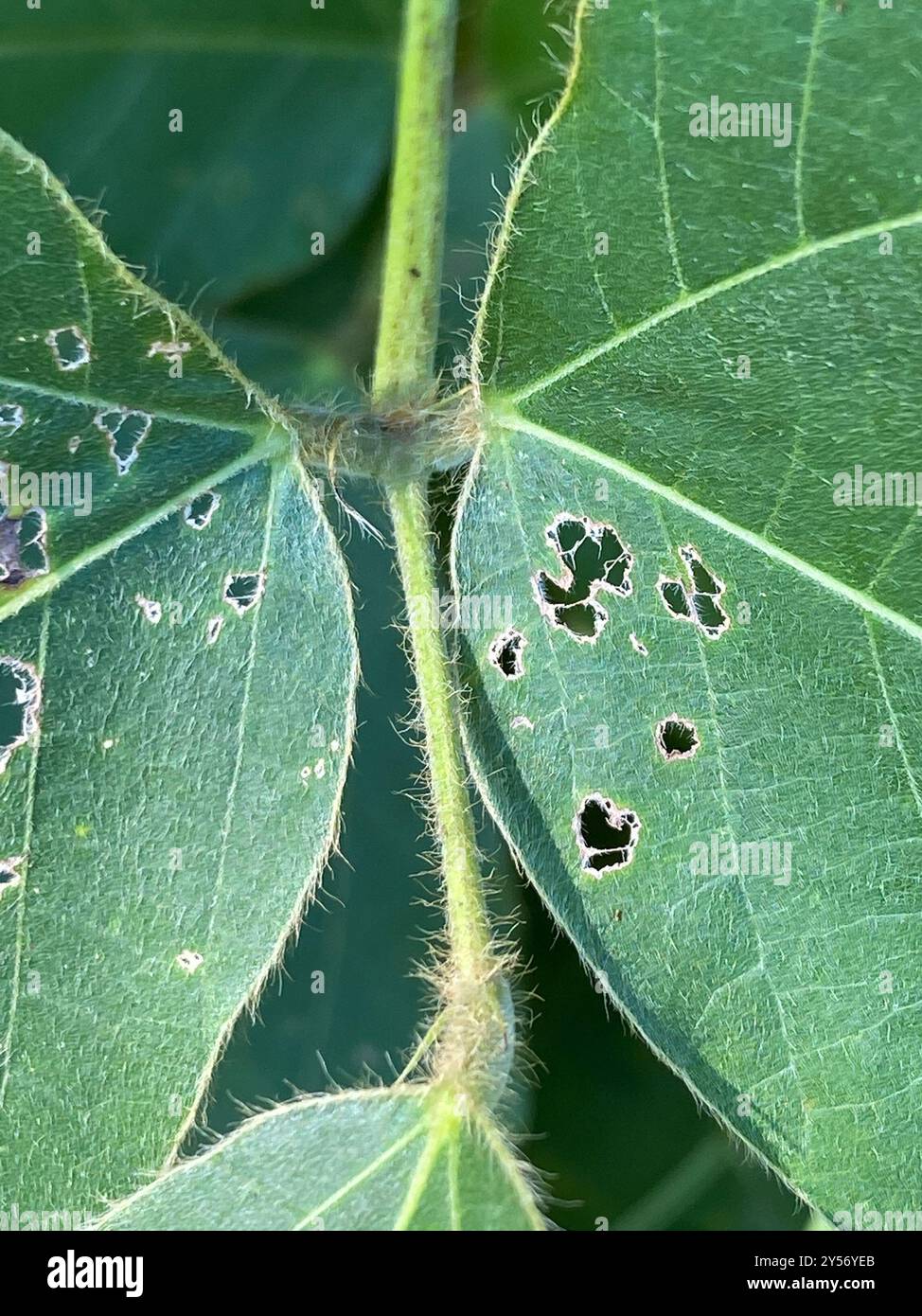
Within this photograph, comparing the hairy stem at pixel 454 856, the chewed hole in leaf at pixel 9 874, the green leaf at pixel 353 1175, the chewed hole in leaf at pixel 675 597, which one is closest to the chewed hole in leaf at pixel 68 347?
the hairy stem at pixel 454 856

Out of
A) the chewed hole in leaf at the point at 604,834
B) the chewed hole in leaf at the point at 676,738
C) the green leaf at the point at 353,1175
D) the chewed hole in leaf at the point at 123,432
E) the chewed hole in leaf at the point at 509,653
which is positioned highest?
→ the chewed hole in leaf at the point at 123,432

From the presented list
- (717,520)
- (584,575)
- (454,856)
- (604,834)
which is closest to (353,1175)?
(454,856)

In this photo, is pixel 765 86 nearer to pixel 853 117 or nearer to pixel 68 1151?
pixel 853 117

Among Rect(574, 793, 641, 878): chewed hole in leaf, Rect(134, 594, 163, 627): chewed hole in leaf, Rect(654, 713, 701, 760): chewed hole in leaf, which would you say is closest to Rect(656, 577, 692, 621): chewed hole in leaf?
Rect(654, 713, 701, 760): chewed hole in leaf

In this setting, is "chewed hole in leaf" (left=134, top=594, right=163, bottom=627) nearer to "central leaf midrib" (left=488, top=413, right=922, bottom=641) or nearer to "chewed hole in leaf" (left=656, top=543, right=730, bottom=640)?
"central leaf midrib" (left=488, top=413, right=922, bottom=641)

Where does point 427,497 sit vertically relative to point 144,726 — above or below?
above

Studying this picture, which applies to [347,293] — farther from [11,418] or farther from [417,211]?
[11,418]

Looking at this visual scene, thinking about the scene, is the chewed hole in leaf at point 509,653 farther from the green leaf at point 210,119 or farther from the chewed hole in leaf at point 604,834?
the green leaf at point 210,119

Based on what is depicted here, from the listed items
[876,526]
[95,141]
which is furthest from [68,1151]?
[95,141]
